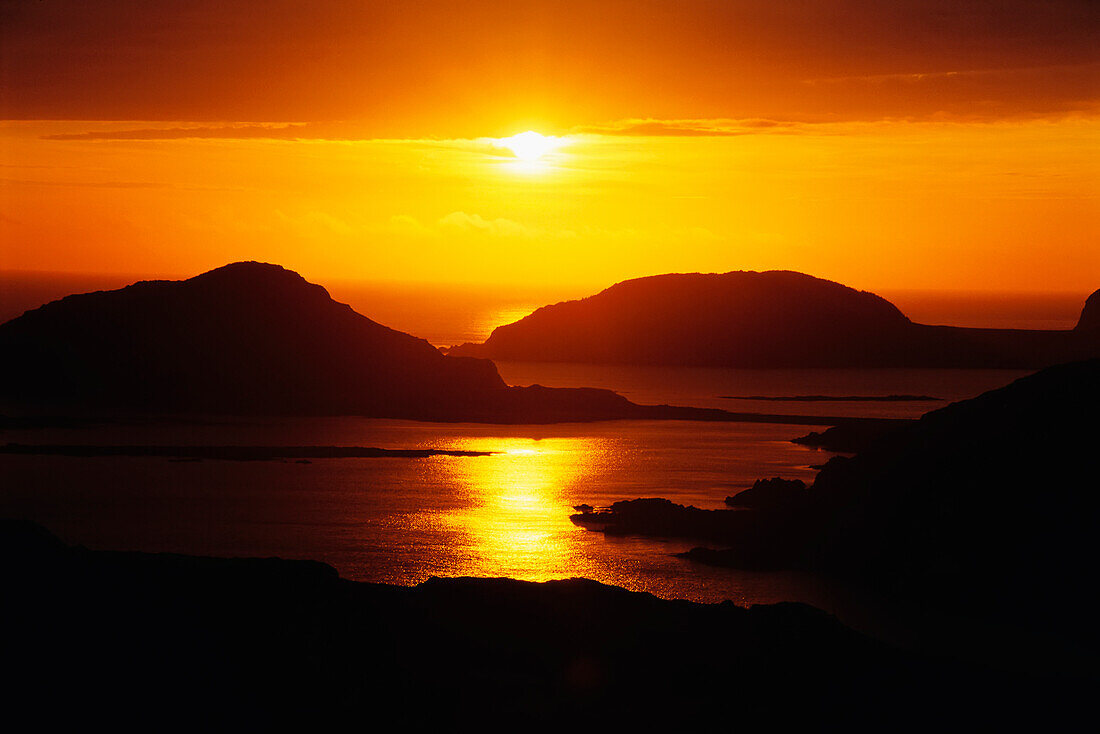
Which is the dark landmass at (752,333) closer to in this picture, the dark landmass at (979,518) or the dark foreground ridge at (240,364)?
the dark foreground ridge at (240,364)

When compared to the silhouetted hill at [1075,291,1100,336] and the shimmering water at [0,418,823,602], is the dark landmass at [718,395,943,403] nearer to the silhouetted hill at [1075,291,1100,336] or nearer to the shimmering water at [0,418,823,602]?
the shimmering water at [0,418,823,602]

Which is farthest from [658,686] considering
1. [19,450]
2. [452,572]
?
[19,450]

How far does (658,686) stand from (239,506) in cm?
3672

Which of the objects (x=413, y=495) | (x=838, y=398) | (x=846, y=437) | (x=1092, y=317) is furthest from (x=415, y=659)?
(x=1092, y=317)

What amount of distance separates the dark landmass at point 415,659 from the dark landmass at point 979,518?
22.9 feet

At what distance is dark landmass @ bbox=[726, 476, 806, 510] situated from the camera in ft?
176

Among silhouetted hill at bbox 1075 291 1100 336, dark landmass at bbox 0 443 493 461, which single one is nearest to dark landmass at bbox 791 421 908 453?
dark landmass at bbox 0 443 493 461

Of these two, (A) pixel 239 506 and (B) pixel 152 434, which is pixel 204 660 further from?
(B) pixel 152 434

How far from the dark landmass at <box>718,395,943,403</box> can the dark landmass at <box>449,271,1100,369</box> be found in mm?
43970

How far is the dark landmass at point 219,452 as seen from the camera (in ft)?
247

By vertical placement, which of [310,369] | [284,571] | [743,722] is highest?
[310,369]

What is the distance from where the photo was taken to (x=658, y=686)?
26.6 meters

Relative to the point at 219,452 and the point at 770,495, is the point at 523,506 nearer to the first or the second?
the point at 770,495

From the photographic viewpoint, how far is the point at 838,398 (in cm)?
12788
